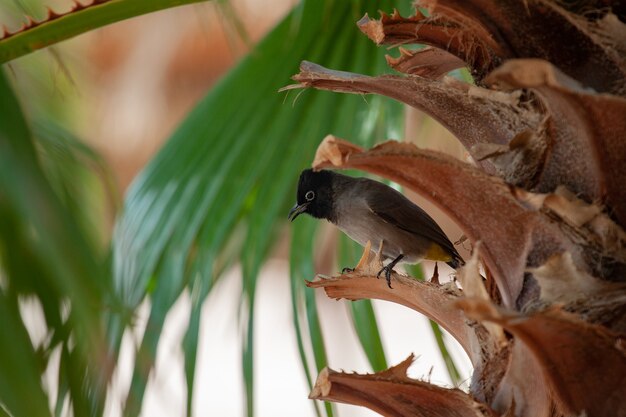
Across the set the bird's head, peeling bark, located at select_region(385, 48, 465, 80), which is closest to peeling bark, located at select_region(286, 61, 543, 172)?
peeling bark, located at select_region(385, 48, 465, 80)

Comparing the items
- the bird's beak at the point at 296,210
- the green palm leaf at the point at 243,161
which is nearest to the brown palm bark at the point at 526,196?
the green palm leaf at the point at 243,161

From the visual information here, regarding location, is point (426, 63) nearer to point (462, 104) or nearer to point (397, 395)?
point (462, 104)

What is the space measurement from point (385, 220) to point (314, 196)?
247 millimetres

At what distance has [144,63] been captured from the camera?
18.5ft

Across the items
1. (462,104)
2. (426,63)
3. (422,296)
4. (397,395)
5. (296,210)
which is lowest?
(397,395)

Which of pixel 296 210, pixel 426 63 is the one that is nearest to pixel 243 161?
pixel 296 210

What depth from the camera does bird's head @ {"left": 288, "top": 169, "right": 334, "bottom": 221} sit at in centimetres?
168

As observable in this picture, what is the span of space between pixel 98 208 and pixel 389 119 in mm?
538

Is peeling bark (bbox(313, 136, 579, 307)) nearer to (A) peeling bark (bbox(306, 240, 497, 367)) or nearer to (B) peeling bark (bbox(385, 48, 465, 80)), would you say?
(A) peeling bark (bbox(306, 240, 497, 367))

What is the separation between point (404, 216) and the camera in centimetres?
196

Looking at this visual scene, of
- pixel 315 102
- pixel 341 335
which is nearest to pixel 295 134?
pixel 315 102

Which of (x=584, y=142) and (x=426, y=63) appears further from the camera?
(x=426, y=63)

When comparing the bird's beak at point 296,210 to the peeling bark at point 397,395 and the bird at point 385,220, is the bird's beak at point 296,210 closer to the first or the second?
the bird at point 385,220

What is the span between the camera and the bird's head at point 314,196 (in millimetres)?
1676
